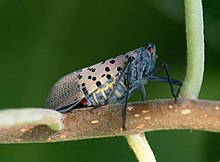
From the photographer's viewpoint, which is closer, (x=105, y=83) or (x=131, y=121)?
(x=131, y=121)

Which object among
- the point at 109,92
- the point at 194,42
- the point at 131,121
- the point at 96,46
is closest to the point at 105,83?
the point at 109,92

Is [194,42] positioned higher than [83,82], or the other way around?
[194,42]

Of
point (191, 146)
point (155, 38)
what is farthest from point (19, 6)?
point (191, 146)

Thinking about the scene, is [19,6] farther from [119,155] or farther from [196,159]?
[196,159]

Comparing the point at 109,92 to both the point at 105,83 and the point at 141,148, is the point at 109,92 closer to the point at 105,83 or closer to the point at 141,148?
the point at 105,83

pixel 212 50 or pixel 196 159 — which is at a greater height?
pixel 212 50

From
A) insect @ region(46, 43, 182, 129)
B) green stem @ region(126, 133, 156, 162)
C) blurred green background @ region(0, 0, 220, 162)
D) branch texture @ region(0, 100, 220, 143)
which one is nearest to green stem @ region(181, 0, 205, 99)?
branch texture @ region(0, 100, 220, 143)

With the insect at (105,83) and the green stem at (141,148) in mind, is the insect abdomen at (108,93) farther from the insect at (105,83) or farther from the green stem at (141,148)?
the green stem at (141,148)
